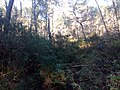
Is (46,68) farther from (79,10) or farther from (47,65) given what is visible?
(79,10)

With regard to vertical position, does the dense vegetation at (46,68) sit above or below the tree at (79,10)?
below

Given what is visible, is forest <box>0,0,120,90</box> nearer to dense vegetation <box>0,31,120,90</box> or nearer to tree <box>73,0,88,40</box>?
dense vegetation <box>0,31,120,90</box>

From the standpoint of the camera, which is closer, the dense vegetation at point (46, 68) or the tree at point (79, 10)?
the dense vegetation at point (46, 68)

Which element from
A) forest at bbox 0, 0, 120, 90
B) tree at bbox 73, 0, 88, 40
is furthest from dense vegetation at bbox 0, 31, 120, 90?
tree at bbox 73, 0, 88, 40

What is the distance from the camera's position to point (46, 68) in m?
8.69

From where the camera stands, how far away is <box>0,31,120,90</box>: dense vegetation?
7898 millimetres

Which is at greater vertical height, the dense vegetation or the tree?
the tree

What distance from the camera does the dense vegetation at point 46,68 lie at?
7898 mm

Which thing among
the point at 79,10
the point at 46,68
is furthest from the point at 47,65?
the point at 79,10

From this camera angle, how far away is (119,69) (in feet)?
28.7

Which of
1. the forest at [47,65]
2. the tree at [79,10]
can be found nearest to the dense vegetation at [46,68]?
the forest at [47,65]

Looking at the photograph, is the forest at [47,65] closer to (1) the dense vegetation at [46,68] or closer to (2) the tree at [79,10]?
(1) the dense vegetation at [46,68]

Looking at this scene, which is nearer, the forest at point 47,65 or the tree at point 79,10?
the forest at point 47,65

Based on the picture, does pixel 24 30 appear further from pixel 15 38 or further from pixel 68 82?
pixel 68 82
